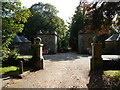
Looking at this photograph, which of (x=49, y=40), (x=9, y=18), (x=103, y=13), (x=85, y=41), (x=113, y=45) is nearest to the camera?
(x=103, y=13)

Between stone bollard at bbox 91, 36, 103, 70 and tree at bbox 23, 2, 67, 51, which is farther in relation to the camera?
tree at bbox 23, 2, 67, 51

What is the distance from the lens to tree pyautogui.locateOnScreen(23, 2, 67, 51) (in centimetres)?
3694

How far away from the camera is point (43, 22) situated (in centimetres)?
3734

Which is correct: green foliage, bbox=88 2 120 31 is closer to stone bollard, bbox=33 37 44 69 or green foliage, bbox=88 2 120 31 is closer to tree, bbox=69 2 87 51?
stone bollard, bbox=33 37 44 69

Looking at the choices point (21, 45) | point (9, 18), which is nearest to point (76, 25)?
point (21, 45)

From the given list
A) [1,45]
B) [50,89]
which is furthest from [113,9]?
[1,45]

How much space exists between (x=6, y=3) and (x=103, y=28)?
7510mm

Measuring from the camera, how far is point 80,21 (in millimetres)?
35031

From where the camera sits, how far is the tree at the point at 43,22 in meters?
36.9

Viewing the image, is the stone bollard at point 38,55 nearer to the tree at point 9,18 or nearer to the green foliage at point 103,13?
the tree at point 9,18

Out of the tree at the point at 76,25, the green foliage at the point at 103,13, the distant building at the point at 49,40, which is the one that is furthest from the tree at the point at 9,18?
the tree at the point at 76,25

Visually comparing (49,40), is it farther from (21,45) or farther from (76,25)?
(76,25)

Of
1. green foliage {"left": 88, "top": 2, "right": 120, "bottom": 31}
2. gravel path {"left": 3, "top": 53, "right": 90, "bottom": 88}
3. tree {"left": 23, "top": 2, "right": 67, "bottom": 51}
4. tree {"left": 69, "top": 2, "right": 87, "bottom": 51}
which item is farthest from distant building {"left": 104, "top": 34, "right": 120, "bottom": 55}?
green foliage {"left": 88, "top": 2, "right": 120, "bottom": 31}

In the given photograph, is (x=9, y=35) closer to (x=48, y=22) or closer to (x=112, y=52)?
(x=112, y=52)
